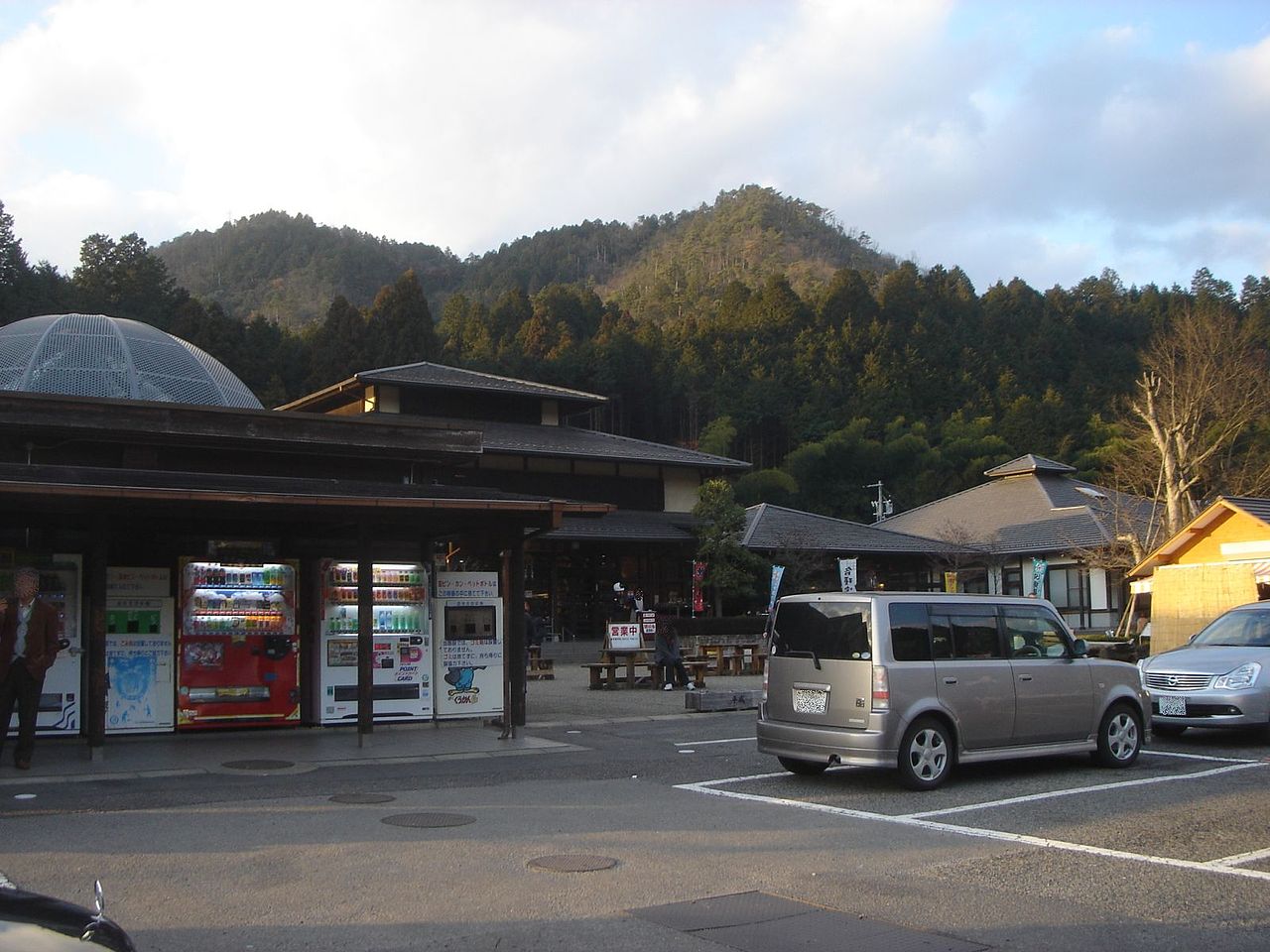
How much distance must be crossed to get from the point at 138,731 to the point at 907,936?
1104 centimetres

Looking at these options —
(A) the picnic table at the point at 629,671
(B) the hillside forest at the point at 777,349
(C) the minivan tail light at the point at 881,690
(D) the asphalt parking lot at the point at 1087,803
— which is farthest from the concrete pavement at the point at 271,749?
(B) the hillside forest at the point at 777,349

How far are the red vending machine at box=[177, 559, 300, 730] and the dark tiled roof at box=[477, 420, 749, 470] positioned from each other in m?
24.3

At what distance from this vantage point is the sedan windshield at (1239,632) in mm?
14742

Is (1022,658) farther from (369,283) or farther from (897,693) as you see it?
(369,283)

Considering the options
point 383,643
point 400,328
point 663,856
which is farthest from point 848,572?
point 400,328

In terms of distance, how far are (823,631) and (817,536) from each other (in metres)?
33.0

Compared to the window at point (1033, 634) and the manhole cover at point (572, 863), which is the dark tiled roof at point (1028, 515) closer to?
the window at point (1033, 634)

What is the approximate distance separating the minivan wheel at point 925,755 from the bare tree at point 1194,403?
81.1ft

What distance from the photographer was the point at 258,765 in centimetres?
1230

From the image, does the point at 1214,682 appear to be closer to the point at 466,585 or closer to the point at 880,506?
the point at 466,585

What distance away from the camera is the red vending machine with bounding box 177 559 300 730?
569 inches

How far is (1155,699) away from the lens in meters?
14.2

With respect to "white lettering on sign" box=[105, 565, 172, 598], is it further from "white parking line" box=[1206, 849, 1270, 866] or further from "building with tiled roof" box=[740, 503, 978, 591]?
"building with tiled roof" box=[740, 503, 978, 591]

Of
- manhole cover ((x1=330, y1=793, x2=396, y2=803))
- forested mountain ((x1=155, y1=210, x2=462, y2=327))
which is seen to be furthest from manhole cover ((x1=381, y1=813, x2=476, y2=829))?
forested mountain ((x1=155, y1=210, x2=462, y2=327))
